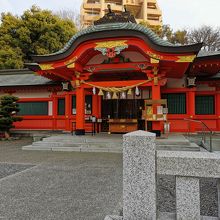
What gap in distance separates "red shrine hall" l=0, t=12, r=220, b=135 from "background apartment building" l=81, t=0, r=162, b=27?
118 ft

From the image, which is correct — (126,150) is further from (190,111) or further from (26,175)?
(190,111)

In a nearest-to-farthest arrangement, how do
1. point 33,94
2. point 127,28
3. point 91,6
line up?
point 127,28, point 33,94, point 91,6

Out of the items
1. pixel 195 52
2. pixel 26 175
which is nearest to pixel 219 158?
pixel 26 175

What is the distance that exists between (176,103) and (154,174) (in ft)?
32.5

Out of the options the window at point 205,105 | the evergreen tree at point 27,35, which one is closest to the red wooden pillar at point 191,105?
the window at point 205,105

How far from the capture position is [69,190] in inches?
177

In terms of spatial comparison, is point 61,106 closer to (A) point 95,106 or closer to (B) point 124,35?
(A) point 95,106

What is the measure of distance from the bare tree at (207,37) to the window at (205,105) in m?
23.0

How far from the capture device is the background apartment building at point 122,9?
152 feet

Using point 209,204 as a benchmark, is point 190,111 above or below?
above

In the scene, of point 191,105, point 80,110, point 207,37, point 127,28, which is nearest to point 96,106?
point 80,110

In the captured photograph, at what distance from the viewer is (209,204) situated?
3791 mm

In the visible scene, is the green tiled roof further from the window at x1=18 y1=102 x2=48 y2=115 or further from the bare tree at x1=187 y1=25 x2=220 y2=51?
the bare tree at x1=187 y1=25 x2=220 y2=51

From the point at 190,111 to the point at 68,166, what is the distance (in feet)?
25.0
